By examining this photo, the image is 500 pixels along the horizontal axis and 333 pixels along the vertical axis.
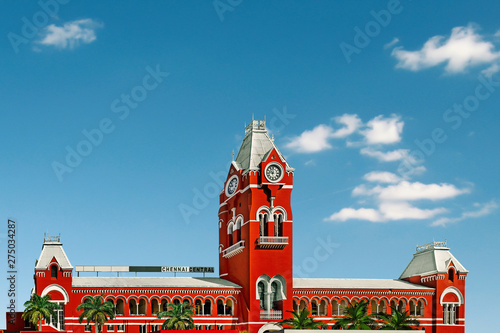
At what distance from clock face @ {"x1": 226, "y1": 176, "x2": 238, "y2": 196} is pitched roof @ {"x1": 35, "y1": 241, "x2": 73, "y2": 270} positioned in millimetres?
24174

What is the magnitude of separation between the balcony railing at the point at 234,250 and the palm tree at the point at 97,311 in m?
18.7

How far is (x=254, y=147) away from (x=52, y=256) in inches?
1162

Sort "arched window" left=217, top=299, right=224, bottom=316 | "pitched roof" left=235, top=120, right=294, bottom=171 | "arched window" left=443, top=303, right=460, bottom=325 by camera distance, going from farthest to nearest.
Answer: "arched window" left=443, top=303, right=460, bottom=325 < "pitched roof" left=235, top=120, right=294, bottom=171 < "arched window" left=217, top=299, right=224, bottom=316

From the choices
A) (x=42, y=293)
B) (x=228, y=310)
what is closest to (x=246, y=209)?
(x=228, y=310)

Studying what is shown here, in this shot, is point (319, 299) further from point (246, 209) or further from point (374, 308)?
point (246, 209)

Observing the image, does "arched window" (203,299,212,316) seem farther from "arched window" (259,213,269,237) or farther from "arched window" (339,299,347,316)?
"arched window" (339,299,347,316)

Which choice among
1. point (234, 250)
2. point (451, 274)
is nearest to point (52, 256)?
point (234, 250)

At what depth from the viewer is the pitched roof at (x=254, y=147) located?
107250mm

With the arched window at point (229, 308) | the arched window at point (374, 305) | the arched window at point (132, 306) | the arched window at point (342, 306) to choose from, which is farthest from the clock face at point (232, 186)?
the arched window at point (374, 305)

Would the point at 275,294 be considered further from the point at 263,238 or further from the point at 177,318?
the point at 177,318

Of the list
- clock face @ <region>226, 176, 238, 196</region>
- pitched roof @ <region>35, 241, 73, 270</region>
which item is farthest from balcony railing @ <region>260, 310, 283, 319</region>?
pitched roof @ <region>35, 241, 73, 270</region>

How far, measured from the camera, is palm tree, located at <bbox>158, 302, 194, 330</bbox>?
95.2 metres

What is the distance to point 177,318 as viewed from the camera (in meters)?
95.8

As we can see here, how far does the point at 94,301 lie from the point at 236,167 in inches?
1050
